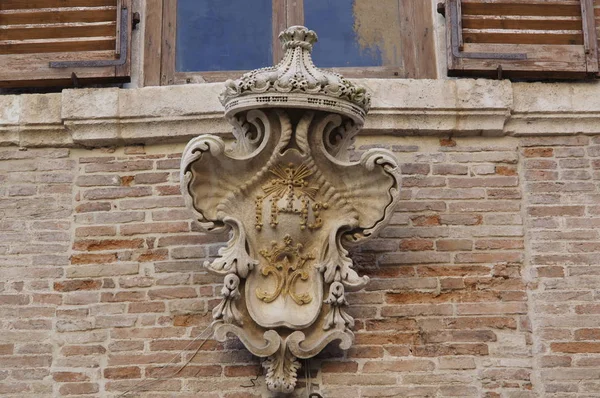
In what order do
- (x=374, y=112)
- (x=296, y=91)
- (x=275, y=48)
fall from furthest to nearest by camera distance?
(x=275, y=48), (x=374, y=112), (x=296, y=91)

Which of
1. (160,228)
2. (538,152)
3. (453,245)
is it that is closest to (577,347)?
(453,245)

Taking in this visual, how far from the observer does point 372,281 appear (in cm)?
632

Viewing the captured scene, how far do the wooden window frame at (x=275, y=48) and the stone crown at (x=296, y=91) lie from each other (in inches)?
30.4

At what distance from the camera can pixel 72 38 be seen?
265 inches

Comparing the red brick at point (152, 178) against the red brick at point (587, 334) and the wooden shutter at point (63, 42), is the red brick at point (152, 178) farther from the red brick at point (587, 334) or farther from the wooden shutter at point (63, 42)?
the red brick at point (587, 334)

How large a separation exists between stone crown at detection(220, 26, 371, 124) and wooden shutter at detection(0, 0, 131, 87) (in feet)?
2.59

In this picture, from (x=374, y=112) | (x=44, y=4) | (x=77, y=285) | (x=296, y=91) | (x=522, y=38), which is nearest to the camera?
(x=296, y=91)

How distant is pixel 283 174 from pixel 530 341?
1229 mm

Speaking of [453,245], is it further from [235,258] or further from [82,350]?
[82,350]

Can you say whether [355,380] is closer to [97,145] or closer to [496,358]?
[496,358]

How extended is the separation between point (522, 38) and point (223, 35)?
1368 millimetres

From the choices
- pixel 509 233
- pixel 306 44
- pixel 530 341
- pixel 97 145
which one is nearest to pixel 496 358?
pixel 530 341

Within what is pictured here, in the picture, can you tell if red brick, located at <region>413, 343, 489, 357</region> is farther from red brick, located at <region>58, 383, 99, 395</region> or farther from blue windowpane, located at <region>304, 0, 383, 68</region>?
blue windowpane, located at <region>304, 0, 383, 68</region>

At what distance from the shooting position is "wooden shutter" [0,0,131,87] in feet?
21.9
